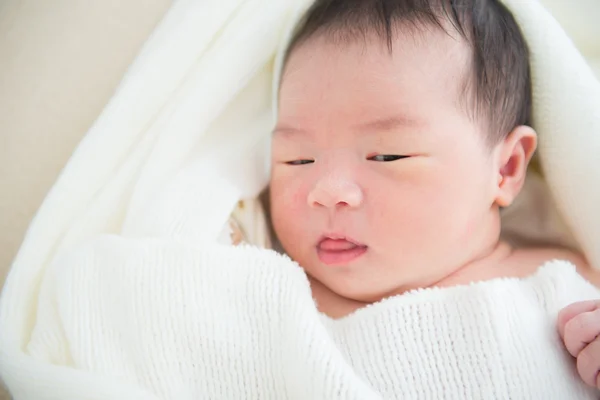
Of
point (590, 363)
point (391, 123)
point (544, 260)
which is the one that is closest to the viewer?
point (590, 363)

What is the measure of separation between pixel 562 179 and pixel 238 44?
612mm

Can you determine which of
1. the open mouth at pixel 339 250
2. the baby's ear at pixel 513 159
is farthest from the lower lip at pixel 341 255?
the baby's ear at pixel 513 159

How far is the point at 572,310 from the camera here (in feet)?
2.58

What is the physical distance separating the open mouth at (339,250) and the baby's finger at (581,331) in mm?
295

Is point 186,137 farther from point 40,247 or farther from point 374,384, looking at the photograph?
point 374,384

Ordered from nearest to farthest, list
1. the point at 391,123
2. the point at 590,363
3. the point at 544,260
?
the point at 590,363, the point at 391,123, the point at 544,260

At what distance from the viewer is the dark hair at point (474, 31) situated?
90 cm

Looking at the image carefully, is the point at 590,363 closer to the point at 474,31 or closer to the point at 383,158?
the point at 383,158

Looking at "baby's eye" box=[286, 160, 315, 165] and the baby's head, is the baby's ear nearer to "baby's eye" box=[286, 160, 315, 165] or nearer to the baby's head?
the baby's head

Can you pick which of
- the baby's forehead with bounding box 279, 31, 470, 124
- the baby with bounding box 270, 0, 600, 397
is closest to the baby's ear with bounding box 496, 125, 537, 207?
the baby with bounding box 270, 0, 600, 397

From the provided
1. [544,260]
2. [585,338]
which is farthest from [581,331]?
[544,260]

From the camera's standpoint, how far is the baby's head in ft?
2.81

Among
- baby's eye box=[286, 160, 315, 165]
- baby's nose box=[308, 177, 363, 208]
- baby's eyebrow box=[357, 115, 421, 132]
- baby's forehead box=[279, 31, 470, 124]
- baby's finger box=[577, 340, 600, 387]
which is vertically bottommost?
baby's finger box=[577, 340, 600, 387]

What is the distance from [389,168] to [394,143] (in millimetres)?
38
